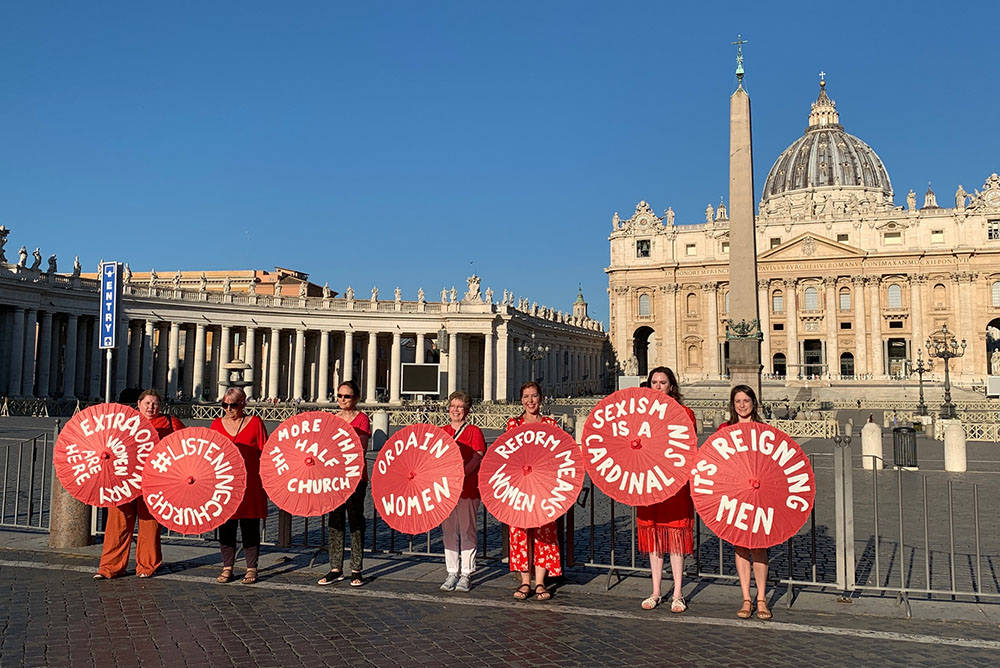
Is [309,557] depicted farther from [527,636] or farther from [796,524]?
[796,524]

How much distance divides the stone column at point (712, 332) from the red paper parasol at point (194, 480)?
79.3 m

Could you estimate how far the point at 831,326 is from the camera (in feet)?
260

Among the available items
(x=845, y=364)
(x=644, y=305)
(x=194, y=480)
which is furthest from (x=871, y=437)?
(x=644, y=305)

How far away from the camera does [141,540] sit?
319 inches

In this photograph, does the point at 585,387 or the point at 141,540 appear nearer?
the point at 141,540

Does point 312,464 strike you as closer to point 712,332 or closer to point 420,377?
point 420,377

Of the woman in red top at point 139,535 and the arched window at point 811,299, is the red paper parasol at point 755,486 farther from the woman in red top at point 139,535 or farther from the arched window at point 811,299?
the arched window at point 811,299

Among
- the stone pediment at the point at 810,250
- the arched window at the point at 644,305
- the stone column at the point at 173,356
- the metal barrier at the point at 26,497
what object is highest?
the stone pediment at the point at 810,250

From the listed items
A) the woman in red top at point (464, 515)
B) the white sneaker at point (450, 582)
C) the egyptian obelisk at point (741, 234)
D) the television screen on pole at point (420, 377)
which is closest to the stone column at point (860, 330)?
the television screen on pole at point (420, 377)

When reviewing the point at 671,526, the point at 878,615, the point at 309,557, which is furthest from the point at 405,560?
the point at 878,615

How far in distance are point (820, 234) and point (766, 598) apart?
81.9 metres

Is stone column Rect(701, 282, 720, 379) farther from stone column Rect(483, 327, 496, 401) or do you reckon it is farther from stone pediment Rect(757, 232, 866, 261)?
stone column Rect(483, 327, 496, 401)

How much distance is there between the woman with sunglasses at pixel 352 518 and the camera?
7742 mm

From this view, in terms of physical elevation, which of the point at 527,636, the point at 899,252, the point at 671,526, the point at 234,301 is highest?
the point at 899,252
